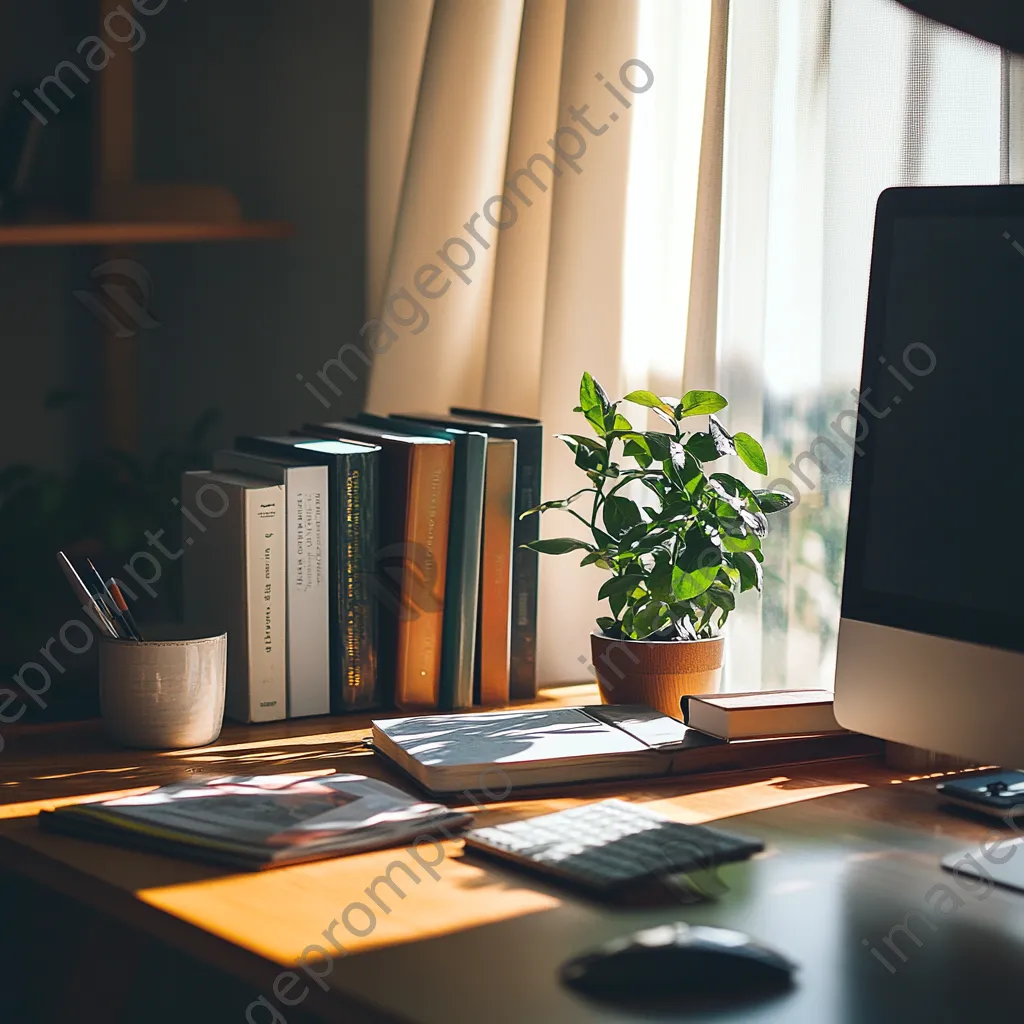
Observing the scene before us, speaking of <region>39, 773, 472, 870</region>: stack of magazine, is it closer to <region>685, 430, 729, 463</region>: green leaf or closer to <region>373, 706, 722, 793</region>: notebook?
<region>373, 706, 722, 793</region>: notebook

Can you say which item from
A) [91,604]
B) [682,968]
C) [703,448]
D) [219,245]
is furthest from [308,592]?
[219,245]

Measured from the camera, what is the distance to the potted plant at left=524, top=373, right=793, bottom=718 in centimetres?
136

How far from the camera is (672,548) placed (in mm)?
1444

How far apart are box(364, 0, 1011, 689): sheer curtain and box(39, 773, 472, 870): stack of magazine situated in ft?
1.84

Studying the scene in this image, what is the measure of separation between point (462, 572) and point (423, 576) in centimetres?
4

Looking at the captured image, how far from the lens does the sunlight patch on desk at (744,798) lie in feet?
3.69

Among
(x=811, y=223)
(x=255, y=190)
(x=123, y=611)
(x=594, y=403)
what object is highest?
(x=255, y=190)

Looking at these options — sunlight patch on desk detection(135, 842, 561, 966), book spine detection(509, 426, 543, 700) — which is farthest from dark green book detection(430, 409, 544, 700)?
sunlight patch on desk detection(135, 842, 561, 966)

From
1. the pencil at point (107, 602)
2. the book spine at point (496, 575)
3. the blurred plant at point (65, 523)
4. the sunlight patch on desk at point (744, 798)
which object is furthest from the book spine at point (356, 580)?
the blurred plant at point (65, 523)

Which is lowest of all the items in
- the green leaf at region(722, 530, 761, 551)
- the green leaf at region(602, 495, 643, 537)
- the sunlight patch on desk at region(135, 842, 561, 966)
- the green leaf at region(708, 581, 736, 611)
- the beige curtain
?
the sunlight patch on desk at region(135, 842, 561, 966)

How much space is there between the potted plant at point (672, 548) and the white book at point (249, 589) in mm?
266

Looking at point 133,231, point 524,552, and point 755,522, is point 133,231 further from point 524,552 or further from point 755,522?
point 755,522

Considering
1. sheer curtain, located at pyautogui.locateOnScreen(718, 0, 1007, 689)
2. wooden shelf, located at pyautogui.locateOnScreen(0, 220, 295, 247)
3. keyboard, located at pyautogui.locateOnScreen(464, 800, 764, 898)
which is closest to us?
keyboard, located at pyautogui.locateOnScreen(464, 800, 764, 898)

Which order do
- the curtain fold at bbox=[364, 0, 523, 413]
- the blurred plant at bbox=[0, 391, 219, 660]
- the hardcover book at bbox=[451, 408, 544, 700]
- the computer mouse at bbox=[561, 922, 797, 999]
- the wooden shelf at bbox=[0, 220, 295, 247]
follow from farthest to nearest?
1. the blurred plant at bbox=[0, 391, 219, 660]
2. the wooden shelf at bbox=[0, 220, 295, 247]
3. the curtain fold at bbox=[364, 0, 523, 413]
4. the hardcover book at bbox=[451, 408, 544, 700]
5. the computer mouse at bbox=[561, 922, 797, 999]
